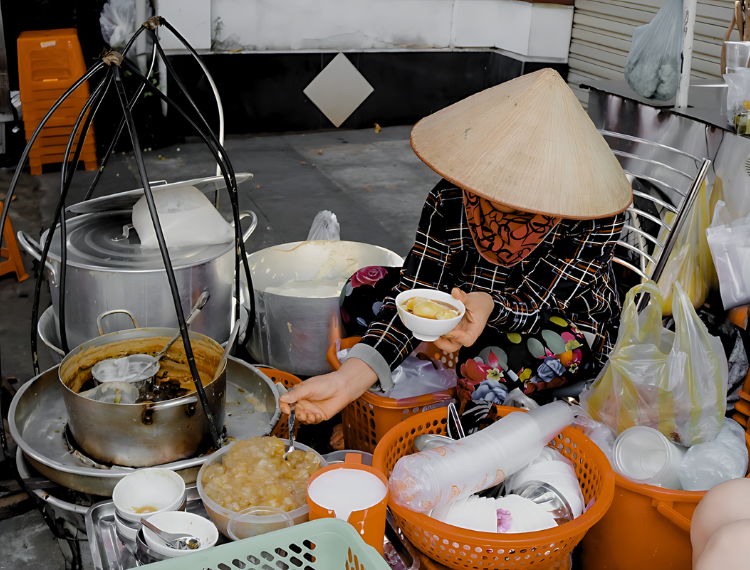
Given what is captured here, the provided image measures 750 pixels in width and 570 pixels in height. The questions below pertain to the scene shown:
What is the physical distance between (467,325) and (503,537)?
21.7 inches

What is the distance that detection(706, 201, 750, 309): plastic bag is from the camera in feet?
6.19

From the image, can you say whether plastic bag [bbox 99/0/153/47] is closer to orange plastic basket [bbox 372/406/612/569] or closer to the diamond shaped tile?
the diamond shaped tile

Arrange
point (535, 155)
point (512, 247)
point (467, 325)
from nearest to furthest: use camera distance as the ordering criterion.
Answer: point (535, 155) → point (467, 325) → point (512, 247)

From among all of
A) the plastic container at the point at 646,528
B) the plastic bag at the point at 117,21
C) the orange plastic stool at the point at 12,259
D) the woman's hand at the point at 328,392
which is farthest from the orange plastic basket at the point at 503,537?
the plastic bag at the point at 117,21

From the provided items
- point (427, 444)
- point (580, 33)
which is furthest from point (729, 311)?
point (580, 33)

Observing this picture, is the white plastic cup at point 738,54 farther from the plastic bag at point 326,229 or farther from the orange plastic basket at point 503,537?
the orange plastic basket at point 503,537

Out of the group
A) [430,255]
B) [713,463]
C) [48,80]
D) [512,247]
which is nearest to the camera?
[713,463]

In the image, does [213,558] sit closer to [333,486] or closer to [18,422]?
[333,486]

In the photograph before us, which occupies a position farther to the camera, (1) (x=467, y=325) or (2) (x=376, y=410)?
(2) (x=376, y=410)

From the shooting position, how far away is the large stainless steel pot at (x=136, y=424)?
4.72 ft

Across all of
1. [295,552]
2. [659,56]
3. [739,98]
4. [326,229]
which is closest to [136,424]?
[295,552]

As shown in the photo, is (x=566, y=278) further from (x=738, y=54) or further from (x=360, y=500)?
(x=738, y=54)

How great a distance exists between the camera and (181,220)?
1.98 metres

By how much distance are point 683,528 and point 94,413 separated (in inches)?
48.9
